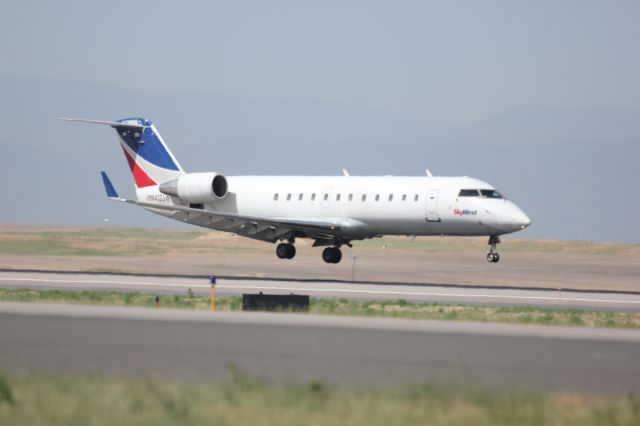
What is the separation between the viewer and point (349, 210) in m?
48.3

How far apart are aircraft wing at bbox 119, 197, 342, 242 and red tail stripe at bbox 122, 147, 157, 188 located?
3059 millimetres

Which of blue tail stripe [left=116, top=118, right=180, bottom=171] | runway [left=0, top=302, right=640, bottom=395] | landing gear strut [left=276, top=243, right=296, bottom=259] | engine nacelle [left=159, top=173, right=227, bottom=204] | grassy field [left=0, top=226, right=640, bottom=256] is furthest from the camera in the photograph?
grassy field [left=0, top=226, right=640, bottom=256]

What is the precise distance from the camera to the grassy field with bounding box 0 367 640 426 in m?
12.4

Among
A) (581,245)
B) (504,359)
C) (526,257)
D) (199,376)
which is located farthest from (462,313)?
(581,245)

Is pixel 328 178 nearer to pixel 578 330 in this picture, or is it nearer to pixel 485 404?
pixel 578 330

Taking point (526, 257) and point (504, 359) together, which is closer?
point (504, 359)

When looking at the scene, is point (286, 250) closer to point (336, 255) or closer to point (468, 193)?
point (336, 255)

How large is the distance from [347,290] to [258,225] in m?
12.2

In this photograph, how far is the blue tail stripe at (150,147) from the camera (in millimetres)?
53875

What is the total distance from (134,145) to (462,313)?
2881cm

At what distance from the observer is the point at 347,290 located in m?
37.3

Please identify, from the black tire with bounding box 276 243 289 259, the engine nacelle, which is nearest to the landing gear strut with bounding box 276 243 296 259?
the black tire with bounding box 276 243 289 259

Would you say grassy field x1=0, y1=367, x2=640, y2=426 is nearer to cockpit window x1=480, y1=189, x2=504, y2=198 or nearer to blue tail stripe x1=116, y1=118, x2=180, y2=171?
cockpit window x1=480, y1=189, x2=504, y2=198

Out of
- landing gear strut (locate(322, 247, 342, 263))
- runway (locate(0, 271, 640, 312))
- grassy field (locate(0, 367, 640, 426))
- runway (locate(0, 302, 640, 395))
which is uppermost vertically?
landing gear strut (locate(322, 247, 342, 263))
